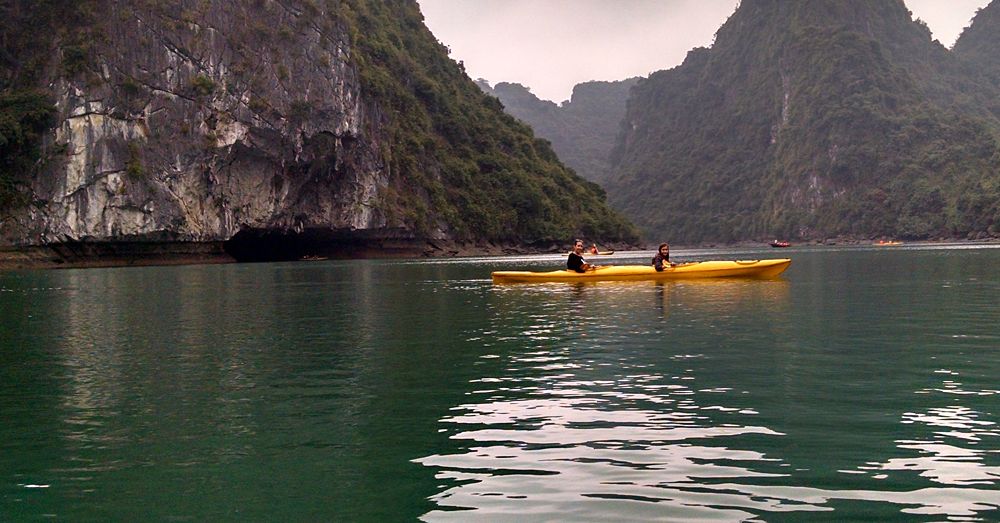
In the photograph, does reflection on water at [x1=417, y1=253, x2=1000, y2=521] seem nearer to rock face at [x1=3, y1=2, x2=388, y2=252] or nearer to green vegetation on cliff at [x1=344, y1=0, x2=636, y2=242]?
rock face at [x1=3, y1=2, x2=388, y2=252]

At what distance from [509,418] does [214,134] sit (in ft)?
203

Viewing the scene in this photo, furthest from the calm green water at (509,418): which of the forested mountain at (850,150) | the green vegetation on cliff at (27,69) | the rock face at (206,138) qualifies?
the forested mountain at (850,150)

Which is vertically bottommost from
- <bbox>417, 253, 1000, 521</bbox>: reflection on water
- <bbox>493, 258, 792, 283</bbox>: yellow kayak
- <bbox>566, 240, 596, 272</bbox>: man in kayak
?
<bbox>417, 253, 1000, 521</bbox>: reflection on water

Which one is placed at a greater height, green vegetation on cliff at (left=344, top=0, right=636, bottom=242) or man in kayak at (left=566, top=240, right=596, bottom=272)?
green vegetation on cliff at (left=344, top=0, right=636, bottom=242)

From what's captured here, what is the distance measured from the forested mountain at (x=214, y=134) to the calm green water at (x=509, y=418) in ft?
154

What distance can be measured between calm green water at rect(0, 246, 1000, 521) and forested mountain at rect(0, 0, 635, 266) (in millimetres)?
47047

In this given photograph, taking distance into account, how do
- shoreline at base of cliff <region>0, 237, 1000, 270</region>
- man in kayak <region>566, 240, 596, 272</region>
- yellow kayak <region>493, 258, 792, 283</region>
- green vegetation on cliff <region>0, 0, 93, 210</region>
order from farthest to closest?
shoreline at base of cliff <region>0, 237, 1000, 270</region>
green vegetation on cliff <region>0, 0, 93, 210</region>
man in kayak <region>566, 240, 596, 272</region>
yellow kayak <region>493, 258, 792, 283</region>

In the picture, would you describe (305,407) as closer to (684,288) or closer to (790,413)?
(790,413)

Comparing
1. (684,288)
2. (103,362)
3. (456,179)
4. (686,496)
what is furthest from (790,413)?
(456,179)

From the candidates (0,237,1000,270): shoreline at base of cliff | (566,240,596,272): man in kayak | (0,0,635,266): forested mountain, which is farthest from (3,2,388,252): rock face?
(566,240,596,272): man in kayak

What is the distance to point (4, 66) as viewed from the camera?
2491 inches

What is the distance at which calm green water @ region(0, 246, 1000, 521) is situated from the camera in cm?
591

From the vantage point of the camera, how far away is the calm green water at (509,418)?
591 centimetres

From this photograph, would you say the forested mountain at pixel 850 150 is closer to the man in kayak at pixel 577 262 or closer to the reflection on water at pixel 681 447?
the man in kayak at pixel 577 262
